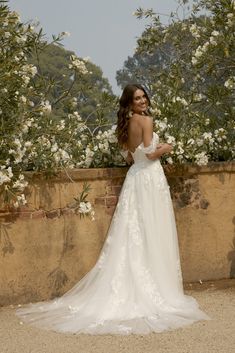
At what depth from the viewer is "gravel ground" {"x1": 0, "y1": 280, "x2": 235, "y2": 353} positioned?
413 centimetres

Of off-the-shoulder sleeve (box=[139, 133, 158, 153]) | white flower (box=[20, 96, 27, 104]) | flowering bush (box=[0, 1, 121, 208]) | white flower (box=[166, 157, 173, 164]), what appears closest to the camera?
flowering bush (box=[0, 1, 121, 208])

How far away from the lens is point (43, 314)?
5.06m

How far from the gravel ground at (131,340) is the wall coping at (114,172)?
137 cm

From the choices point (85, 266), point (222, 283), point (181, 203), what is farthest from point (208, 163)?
point (85, 266)

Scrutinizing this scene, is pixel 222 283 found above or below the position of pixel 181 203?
below

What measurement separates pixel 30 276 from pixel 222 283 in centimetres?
203

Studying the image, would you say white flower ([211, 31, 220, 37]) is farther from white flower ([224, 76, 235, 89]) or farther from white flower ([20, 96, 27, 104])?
white flower ([20, 96, 27, 104])

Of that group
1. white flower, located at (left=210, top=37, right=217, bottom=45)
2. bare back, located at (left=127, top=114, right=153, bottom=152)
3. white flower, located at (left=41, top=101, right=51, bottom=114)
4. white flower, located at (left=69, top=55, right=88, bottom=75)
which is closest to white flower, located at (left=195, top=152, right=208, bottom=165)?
bare back, located at (left=127, top=114, right=153, bottom=152)

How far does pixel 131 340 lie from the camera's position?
4.32 metres

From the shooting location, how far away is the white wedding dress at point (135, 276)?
4.82 m

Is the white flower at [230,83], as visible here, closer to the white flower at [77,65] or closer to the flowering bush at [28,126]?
the flowering bush at [28,126]

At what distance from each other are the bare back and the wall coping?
50 cm

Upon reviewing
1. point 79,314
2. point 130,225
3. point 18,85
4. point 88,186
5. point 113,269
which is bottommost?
point 79,314

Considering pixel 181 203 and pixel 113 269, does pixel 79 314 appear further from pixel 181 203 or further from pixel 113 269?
pixel 181 203
